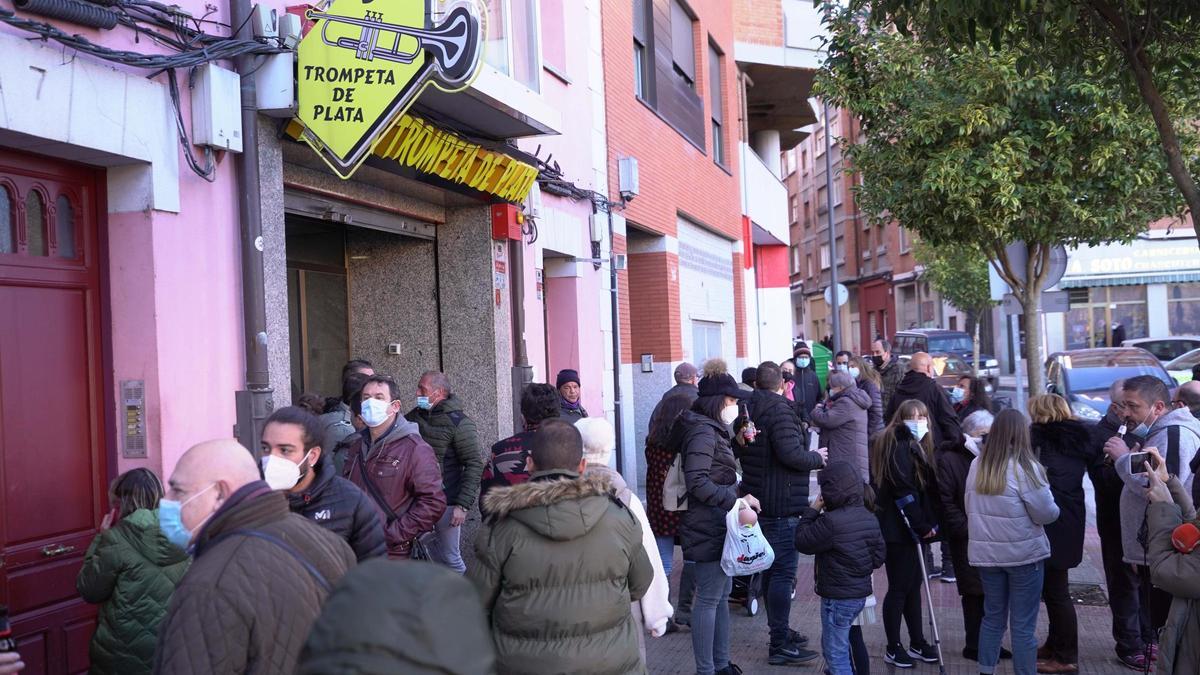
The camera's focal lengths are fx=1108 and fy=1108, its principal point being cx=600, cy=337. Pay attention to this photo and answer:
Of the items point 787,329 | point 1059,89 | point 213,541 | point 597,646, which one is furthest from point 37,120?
point 787,329

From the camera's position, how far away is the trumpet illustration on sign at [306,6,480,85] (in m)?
6.75

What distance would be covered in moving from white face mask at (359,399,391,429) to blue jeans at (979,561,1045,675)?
3.58 m

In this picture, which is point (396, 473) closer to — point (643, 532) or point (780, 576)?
point (643, 532)

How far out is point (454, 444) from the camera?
7.66m

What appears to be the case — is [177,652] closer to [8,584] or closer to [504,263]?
[8,584]

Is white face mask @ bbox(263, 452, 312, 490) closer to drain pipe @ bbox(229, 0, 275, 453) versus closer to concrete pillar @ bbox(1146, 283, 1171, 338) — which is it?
drain pipe @ bbox(229, 0, 275, 453)

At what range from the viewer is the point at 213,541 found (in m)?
3.07

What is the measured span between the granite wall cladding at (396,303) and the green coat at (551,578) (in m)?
6.35

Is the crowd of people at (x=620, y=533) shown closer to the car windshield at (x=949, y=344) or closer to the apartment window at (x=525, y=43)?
the apartment window at (x=525, y=43)

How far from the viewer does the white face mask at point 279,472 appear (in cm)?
429

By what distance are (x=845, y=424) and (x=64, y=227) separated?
6.44 meters

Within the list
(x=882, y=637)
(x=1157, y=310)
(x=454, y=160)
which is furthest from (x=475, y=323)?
(x=1157, y=310)

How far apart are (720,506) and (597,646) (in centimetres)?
268

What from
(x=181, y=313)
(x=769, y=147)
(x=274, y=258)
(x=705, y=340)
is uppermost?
(x=769, y=147)
